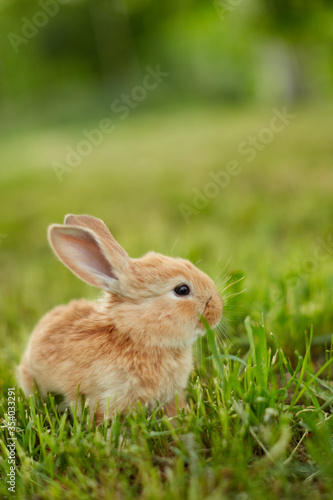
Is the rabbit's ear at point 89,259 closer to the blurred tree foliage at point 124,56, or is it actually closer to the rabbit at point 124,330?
the rabbit at point 124,330

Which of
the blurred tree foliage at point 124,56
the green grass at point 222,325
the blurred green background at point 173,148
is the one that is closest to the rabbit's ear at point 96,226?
the blurred green background at point 173,148

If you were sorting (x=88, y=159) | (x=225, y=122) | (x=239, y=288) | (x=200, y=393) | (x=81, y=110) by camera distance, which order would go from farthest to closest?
(x=81, y=110) < (x=225, y=122) < (x=88, y=159) < (x=239, y=288) < (x=200, y=393)

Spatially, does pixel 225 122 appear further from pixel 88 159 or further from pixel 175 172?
pixel 175 172

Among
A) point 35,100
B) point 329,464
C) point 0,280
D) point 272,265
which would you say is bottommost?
point 329,464

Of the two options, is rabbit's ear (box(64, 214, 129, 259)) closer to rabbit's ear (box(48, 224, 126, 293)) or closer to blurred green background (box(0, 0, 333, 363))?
rabbit's ear (box(48, 224, 126, 293))

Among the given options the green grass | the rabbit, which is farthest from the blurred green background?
the rabbit

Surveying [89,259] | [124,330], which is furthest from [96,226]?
[124,330]

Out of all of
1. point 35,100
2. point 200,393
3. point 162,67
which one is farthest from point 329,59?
point 200,393
